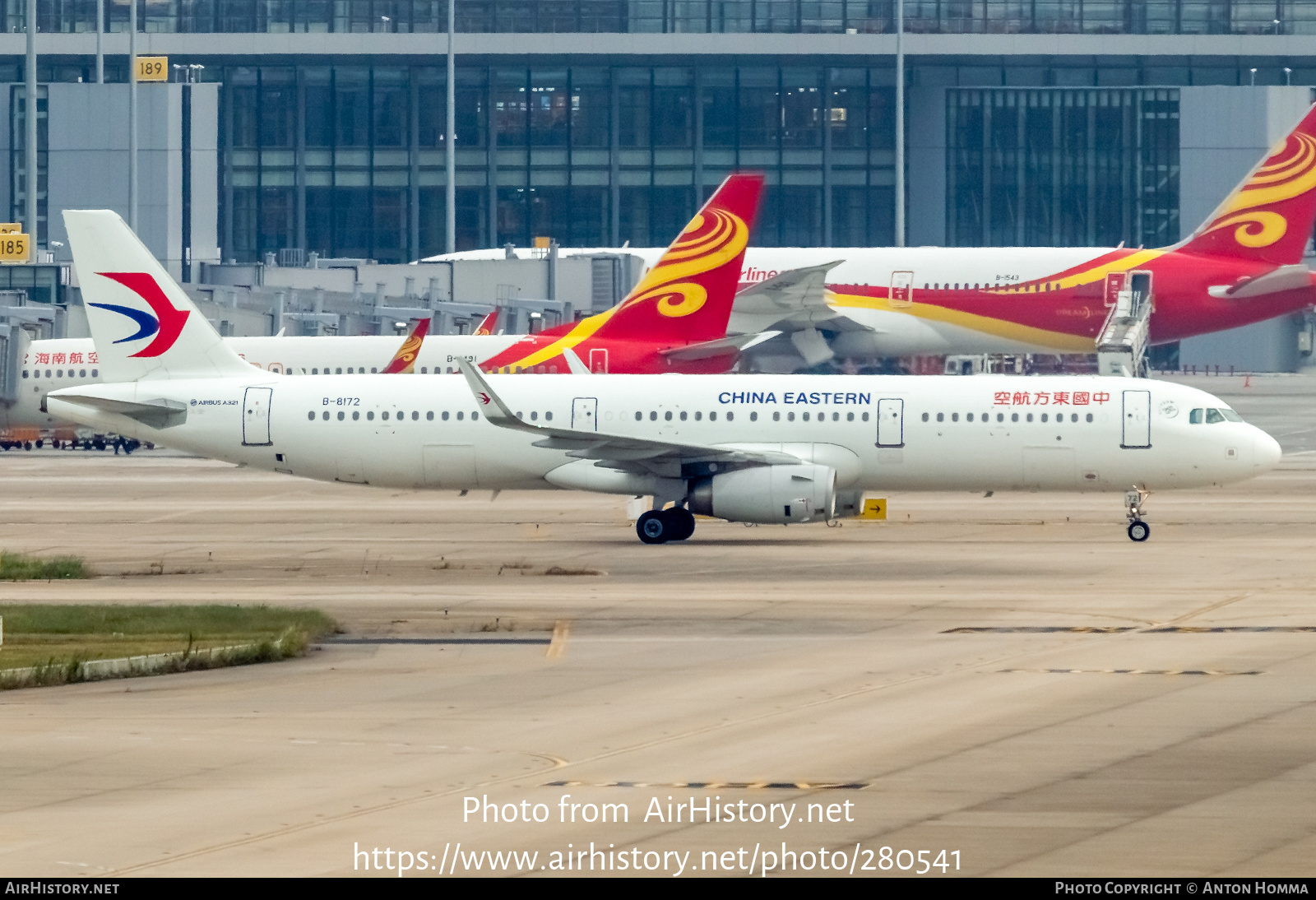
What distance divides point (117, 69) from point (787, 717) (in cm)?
11715

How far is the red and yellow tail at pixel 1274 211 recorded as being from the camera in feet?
239

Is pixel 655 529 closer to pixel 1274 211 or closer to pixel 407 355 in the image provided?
pixel 407 355

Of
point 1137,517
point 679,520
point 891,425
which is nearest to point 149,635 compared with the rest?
point 679,520

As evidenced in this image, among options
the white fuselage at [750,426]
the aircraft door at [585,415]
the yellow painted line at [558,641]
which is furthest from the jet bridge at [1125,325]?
the yellow painted line at [558,641]

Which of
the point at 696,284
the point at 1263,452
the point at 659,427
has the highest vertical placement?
the point at 696,284

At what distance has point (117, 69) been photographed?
131 metres

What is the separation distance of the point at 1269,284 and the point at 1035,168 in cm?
5595

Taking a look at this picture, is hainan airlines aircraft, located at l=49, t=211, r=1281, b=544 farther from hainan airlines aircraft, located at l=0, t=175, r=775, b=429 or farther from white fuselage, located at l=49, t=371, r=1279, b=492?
hainan airlines aircraft, located at l=0, t=175, r=775, b=429

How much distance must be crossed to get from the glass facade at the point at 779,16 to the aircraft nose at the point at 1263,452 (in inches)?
3514

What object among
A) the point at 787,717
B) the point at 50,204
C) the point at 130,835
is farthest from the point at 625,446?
the point at 50,204

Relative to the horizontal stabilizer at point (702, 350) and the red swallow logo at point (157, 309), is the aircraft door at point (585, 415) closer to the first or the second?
the red swallow logo at point (157, 309)

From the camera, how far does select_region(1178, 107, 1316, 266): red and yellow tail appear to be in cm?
7281

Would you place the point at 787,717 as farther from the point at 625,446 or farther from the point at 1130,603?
the point at 625,446

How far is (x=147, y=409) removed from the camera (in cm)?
4216
